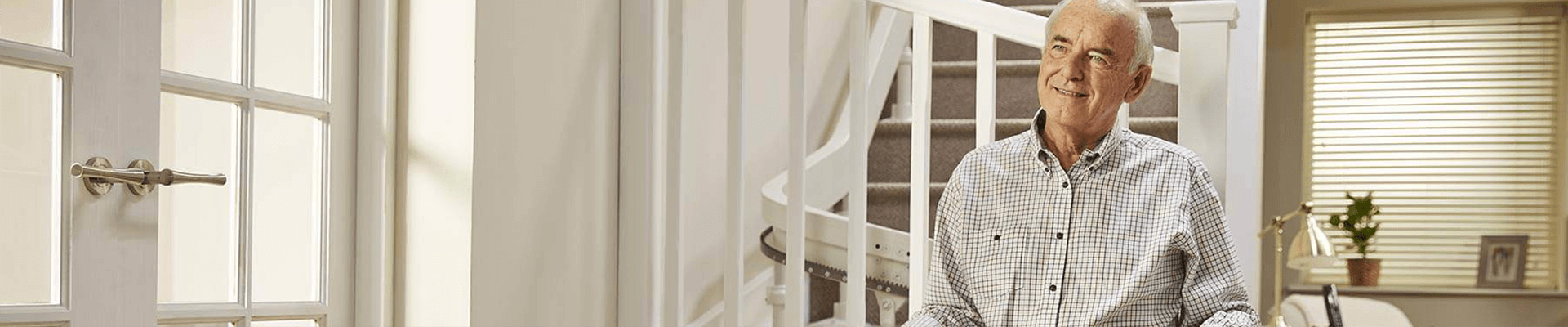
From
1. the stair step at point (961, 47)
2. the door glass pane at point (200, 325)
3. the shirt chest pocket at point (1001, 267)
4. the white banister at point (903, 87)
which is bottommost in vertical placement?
the door glass pane at point (200, 325)

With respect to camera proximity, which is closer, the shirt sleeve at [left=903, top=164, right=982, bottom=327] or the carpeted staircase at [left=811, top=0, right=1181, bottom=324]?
the shirt sleeve at [left=903, top=164, right=982, bottom=327]

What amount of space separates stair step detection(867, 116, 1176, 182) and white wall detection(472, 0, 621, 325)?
4.16 ft

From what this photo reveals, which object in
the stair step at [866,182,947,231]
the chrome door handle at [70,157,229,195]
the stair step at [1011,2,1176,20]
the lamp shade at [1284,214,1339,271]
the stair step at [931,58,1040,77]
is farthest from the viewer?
the stair step at [1011,2,1176,20]

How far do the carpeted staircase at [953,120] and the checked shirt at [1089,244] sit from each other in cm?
154

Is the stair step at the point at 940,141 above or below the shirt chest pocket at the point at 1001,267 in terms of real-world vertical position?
above

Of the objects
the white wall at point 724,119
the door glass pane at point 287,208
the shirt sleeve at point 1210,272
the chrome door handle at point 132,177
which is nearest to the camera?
the chrome door handle at point 132,177

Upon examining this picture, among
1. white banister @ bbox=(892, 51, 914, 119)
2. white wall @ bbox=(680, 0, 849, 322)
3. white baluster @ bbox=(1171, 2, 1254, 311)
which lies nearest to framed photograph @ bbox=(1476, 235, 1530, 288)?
white banister @ bbox=(892, 51, 914, 119)

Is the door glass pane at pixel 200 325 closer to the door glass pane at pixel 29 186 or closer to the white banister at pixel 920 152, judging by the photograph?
the door glass pane at pixel 29 186

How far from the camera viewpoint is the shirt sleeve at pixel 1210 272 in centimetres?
160

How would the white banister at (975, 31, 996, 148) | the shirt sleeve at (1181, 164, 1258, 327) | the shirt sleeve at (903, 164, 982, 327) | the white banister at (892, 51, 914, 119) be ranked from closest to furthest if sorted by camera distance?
the shirt sleeve at (1181, 164, 1258, 327) → the shirt sleeve at (903, 164, 982, 327) → the white banister at (975, 31, 996, 148) → the white banister at (892, 51, 914, 119)

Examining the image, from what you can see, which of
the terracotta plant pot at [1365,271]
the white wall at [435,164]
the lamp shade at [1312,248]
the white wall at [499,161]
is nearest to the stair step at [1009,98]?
the lamp shade at [1312,248]

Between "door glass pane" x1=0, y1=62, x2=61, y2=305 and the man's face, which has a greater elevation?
the man's face

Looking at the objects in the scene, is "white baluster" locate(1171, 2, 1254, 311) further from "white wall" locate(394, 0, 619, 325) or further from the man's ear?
"white wall" locate(394, 0, 619, 325)

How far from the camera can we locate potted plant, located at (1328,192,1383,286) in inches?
249
